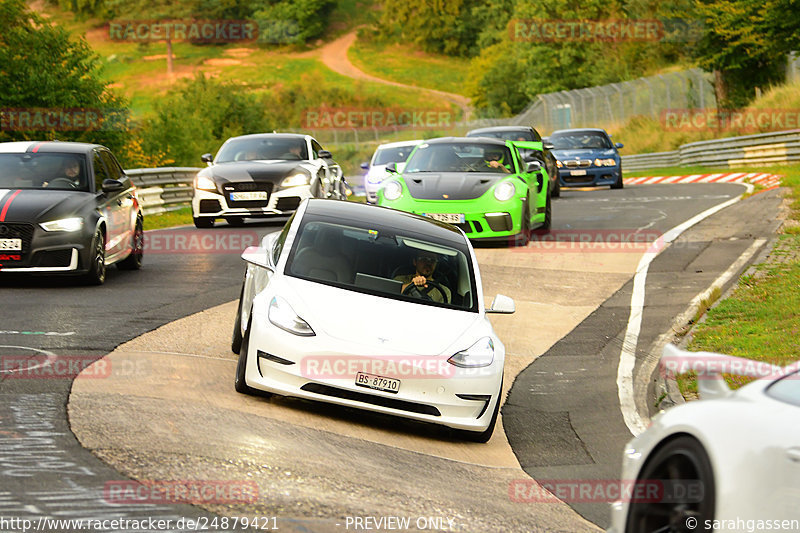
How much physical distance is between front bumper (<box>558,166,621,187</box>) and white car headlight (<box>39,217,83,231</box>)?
21.7 metres

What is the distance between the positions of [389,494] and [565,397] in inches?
150

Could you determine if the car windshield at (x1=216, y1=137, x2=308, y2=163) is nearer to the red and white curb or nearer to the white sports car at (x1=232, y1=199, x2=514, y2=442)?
the red and white curb

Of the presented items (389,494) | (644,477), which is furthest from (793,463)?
(389,494)

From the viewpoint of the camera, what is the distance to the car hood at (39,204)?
42.7 ft

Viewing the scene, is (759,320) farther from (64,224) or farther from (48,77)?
(48,77)

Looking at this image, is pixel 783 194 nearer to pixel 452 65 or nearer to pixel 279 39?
pixel 452 65

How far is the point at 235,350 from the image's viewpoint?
988 cm

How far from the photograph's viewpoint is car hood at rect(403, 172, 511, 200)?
1806 centimetres

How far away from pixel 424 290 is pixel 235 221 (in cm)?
1489

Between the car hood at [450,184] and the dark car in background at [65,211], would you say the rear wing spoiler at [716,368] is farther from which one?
the car hood at [450,184]

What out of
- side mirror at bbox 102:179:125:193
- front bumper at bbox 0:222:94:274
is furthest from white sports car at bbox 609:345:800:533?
side mirror at bbox 102:179:125:193

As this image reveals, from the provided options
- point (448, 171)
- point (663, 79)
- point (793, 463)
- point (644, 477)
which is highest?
point (793, 463)

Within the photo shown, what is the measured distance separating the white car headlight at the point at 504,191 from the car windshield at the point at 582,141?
15.8 m

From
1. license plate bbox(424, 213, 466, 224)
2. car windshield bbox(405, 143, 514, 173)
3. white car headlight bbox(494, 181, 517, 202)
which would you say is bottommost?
license plate bbox(424, 213, 466, 224)
